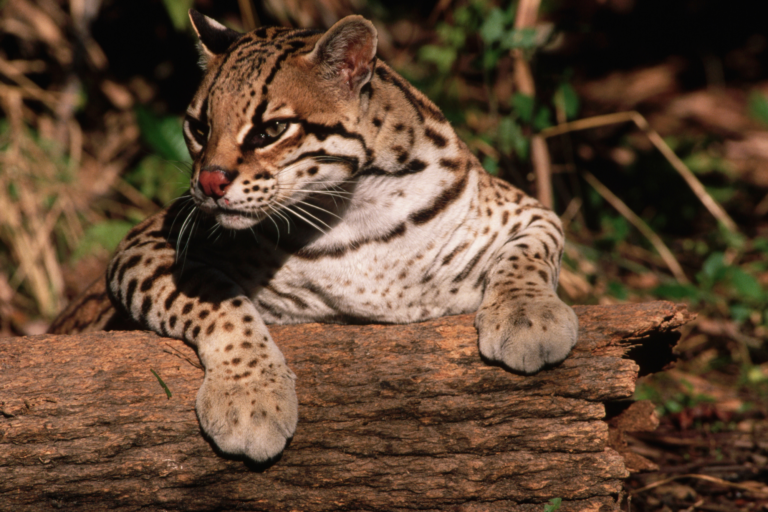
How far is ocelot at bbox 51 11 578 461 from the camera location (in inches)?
126

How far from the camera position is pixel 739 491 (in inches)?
157

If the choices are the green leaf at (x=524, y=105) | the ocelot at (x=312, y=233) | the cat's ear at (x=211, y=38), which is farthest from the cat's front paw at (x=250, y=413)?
the green leaf at (x=524, y=105)

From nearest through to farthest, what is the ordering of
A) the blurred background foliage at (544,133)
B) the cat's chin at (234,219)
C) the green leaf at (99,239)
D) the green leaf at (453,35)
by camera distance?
1. the cat's chin at (234,219)
2. the blurred background foliage at (544,133)
3. the green leaf at (453,35)
4. the green leaf at (99,239)

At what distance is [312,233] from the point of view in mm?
3869

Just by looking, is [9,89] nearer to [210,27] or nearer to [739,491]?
[210,27]

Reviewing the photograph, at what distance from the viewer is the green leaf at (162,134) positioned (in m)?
7.73

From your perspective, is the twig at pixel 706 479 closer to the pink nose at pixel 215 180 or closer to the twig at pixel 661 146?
the pink nose at pixel 215 180

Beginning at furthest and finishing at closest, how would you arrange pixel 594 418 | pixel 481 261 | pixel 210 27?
pixel 481 261
pixel 210 27
pixel 594 418

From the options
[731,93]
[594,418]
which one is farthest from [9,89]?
[731,93]

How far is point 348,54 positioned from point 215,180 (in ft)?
3.22

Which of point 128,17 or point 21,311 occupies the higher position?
point 128,17

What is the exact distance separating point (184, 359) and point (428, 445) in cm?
129

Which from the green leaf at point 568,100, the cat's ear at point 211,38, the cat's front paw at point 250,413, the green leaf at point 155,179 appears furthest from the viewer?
the green leaf at point 155,179

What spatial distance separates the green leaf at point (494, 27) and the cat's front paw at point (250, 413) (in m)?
4.14
